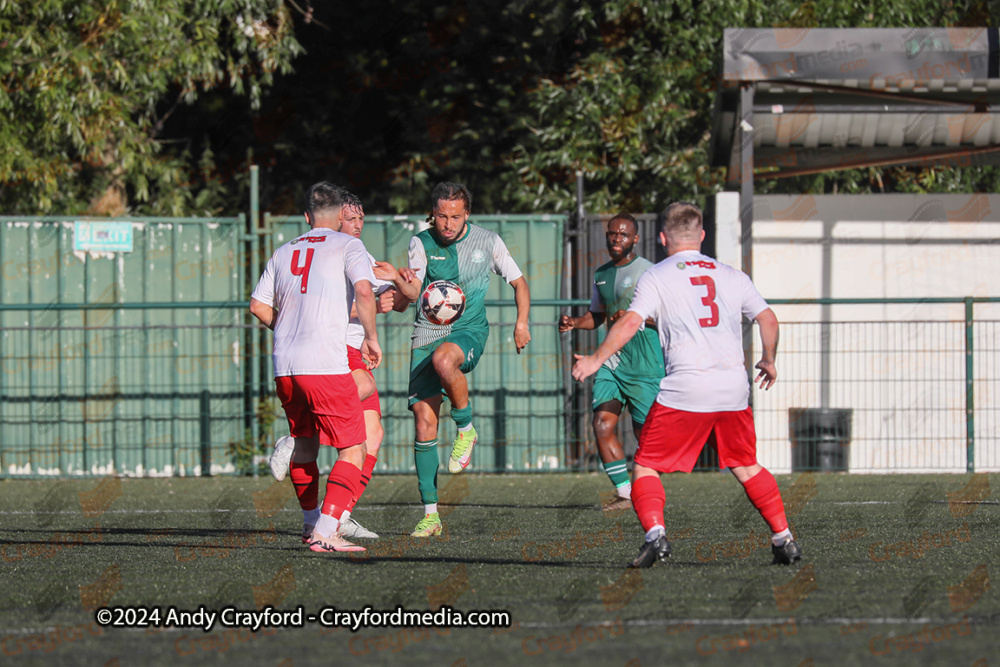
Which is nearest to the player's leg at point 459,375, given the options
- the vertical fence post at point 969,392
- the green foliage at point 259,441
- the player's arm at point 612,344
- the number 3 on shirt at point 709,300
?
the player's arm at point 612,344

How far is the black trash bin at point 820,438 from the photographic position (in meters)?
13.3

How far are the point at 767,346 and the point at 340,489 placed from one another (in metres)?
2.32

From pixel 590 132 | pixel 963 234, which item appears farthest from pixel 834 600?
pixel 590 132

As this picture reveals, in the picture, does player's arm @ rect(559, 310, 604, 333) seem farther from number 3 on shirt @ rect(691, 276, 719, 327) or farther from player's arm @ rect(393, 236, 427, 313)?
number 3 on shirt @ rect(691, 276, 719, 327)

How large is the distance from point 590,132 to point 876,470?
6.30 metres

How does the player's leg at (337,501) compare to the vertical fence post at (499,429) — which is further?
the vertical fence post at (499,429)

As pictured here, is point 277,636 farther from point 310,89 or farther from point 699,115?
point 310,89

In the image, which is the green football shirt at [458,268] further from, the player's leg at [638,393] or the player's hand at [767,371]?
the player's hand at [767,371]

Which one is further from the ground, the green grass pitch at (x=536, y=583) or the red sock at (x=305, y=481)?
the red sock at (x=305, y=481)

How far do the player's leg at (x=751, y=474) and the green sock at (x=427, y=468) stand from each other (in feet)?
7.64

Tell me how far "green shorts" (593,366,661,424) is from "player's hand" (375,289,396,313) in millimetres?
2609

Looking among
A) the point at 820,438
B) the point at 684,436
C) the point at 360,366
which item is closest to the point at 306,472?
the point at 360,366

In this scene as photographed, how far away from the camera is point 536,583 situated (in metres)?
5.59

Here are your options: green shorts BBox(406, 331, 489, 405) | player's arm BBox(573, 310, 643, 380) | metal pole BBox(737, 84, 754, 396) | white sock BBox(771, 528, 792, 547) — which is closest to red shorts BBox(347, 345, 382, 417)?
green shorts BBox(406, 331, 489, 405)
